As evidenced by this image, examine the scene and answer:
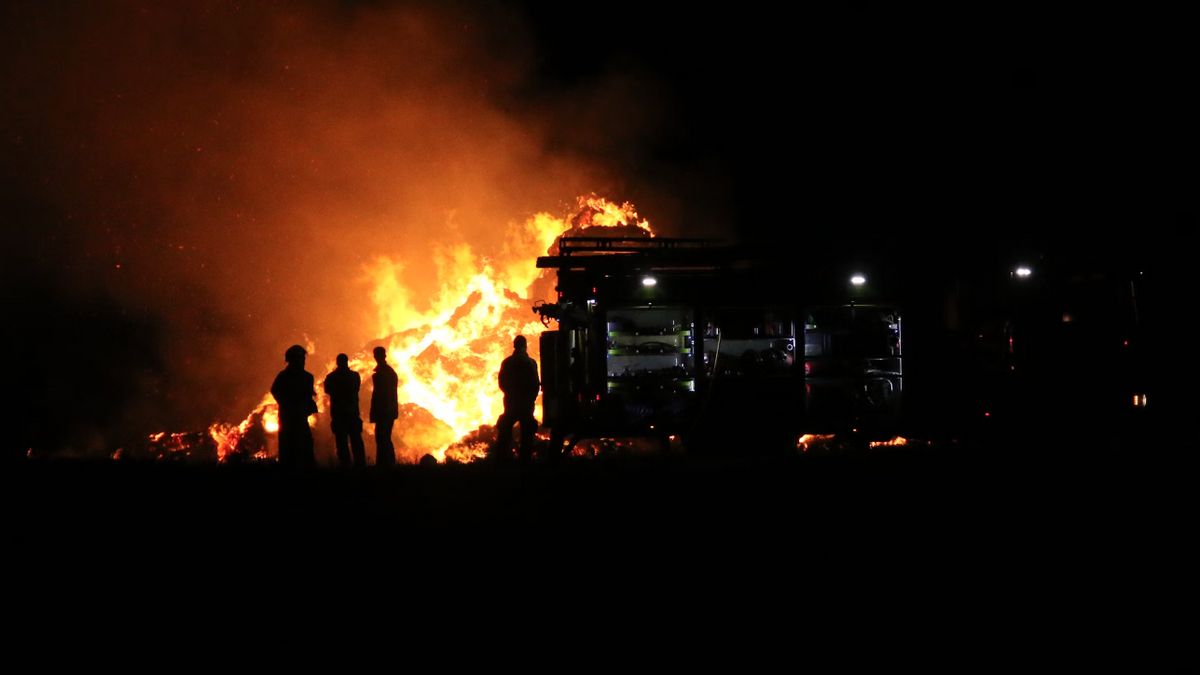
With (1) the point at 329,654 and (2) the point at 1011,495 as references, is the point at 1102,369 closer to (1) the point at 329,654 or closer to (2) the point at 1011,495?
(2) the point at 1011,495

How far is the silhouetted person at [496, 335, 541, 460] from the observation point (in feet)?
40.4

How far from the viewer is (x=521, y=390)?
1238 centimetres

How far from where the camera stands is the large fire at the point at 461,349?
19406 millimetres

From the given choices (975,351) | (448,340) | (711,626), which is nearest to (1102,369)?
(975,351)

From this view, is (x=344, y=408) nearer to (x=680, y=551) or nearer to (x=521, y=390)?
(x=521, y=390)

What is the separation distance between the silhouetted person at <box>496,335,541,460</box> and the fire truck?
2.07 ft

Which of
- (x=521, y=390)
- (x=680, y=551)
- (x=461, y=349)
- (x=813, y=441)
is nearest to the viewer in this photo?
(x=680, y=551)

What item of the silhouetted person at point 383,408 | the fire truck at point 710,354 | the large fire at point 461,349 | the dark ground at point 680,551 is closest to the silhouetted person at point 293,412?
the silhouetted person at point 383,408

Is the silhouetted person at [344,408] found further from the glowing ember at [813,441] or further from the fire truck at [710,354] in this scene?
the glowing ember at [813,441]

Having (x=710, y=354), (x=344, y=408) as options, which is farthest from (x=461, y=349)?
(x=710, y=354)

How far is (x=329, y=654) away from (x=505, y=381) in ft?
25.3

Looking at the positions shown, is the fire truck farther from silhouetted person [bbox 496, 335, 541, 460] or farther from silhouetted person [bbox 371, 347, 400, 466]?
silhouetted person [bbox 371, 347, 400, 466]

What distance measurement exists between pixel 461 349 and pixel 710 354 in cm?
813

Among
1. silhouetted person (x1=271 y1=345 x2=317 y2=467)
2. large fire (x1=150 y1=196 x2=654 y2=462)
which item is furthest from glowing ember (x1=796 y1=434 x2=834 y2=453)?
silhouetted person (x1=271 y1=345 x2=317 y2=467)
